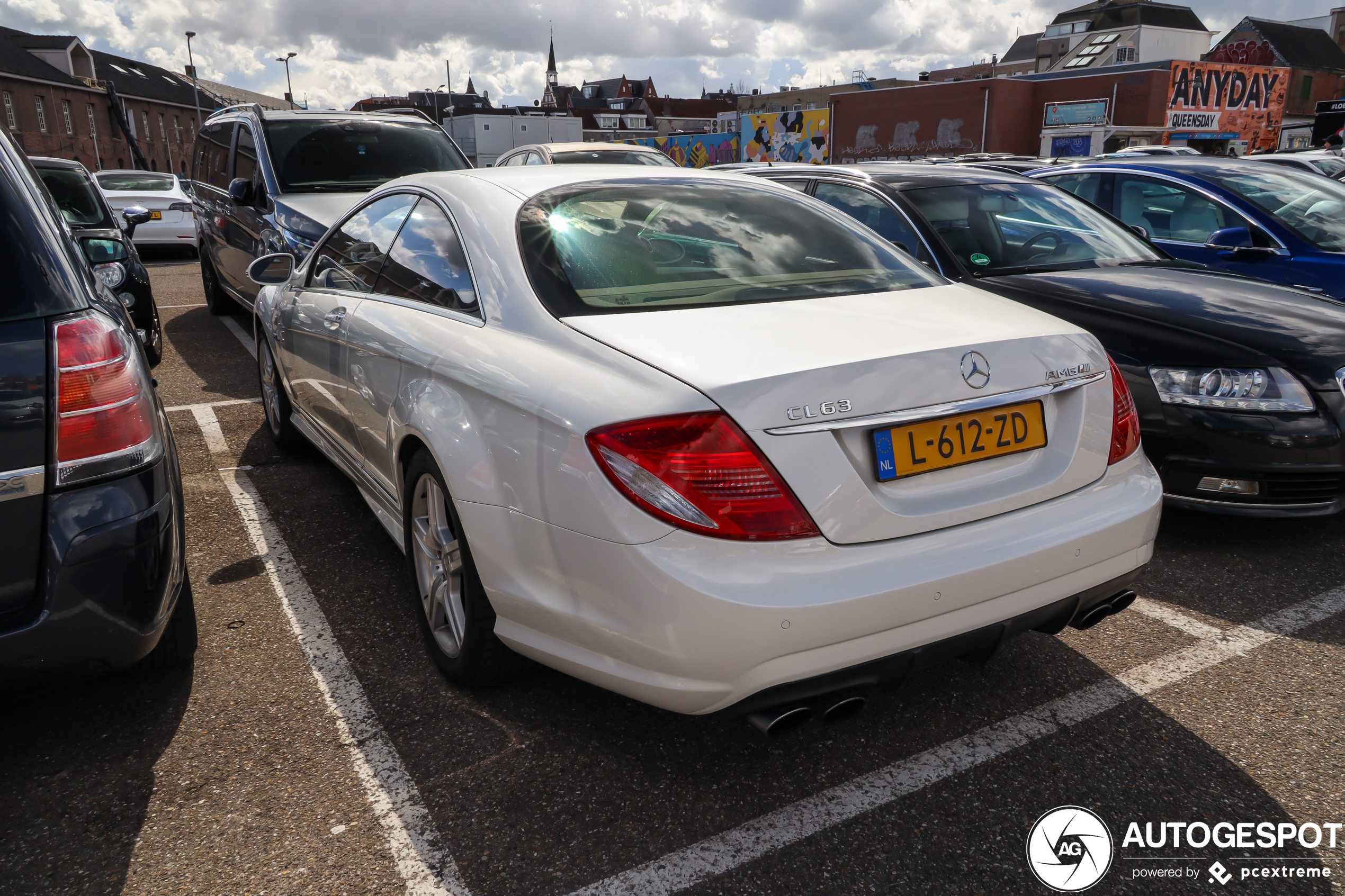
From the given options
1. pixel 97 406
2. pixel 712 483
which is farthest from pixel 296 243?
pixel 712 483

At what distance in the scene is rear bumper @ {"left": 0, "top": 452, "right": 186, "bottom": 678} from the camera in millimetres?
2129

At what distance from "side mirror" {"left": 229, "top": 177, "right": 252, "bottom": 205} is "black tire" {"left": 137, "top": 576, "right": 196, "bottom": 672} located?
17.3 feet

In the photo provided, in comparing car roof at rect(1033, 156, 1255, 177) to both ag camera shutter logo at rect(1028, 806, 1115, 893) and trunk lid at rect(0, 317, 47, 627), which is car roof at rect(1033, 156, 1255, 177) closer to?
ag camera shutter logo at rect(1028, 806, 1115, 893)

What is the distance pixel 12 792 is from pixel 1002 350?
103 inches

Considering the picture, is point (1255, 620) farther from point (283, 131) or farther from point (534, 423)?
point (283, 131)

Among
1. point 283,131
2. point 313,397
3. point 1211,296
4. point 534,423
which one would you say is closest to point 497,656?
point 534,423

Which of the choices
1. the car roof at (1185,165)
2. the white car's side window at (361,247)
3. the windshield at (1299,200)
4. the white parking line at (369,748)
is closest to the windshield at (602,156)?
the car roof at (1185,165)

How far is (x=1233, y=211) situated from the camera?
5.77 m

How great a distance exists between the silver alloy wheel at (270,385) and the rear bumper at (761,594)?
3.09 m

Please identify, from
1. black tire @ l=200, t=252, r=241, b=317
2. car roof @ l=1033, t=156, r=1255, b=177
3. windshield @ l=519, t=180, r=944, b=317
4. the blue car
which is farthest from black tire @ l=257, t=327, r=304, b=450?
car roof @ l=1033, t=156, r=1255, b=177

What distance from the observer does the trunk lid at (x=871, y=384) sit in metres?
1.95

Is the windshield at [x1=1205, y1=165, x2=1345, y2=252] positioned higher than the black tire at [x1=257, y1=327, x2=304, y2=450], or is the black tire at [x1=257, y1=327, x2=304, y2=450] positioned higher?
the windshield at [x1=1205, y1=165, x2=1345, y2=252]

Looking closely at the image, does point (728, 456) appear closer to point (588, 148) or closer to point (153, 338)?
point (153, 338)

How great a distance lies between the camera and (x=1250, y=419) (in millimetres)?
3658
